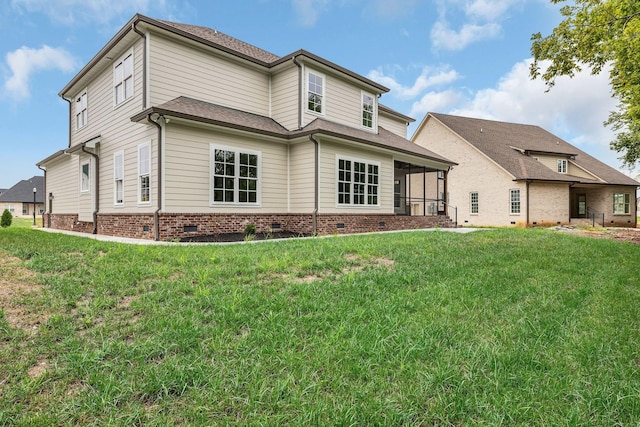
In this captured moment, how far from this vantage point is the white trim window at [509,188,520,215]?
2179 centimetres

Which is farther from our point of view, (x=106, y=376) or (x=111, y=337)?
(x=111, y=337)

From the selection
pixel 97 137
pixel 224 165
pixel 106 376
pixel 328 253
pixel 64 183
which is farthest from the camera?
pixel 64 183

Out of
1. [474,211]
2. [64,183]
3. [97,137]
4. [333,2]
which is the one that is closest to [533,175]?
[474,211]

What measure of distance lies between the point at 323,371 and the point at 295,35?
18858mm

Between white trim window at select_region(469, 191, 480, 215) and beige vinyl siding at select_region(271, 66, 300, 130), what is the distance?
16.1 meters

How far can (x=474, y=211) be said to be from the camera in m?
24.0

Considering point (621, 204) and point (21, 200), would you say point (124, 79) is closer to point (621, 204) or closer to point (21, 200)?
point (621, 204)

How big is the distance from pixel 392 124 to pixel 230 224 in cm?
1278

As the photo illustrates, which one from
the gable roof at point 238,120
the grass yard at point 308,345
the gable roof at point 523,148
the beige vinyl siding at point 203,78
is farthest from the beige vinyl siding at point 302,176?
the gable roof at point 523,148

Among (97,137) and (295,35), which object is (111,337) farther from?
(295,35)

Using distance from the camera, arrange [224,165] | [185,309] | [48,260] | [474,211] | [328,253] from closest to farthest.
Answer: [185,309] < [48,260] < [328,253] < [224,165] < [474,211]

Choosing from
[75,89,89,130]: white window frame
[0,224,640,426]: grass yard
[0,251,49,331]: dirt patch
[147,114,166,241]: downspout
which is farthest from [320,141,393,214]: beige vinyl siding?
[75,89,89,130]: white window frame

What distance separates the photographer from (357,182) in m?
13.3

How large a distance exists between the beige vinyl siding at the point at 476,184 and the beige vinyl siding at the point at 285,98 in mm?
14684
